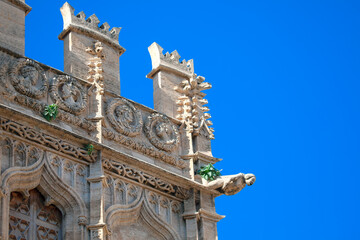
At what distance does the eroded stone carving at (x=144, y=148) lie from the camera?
23438 mm

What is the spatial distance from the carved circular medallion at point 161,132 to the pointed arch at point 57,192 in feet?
8.59

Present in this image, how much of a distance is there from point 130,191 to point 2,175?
2965mm

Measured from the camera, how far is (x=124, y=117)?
2395 cm

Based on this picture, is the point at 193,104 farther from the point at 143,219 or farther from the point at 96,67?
the point at 143,219

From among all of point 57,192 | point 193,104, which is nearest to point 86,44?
point 193,104

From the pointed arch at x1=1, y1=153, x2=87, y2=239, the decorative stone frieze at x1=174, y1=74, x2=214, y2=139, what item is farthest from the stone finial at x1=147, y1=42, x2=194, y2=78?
the pointed arch at x1=1, y1=153, x2=87, y2=239

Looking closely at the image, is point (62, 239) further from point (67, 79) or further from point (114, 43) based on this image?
point (114, 43)

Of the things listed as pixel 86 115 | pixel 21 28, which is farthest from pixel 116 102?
pixel 21 28

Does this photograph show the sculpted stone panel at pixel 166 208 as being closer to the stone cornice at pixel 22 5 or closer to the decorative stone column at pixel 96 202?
the decorative stone column at pixel 96 202

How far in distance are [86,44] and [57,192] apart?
3565mm

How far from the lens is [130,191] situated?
23.3 meters

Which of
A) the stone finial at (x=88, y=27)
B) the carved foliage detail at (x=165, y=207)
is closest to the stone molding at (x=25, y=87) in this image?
the stone finial at (x=88, y=27)

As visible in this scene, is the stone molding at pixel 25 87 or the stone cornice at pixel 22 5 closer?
the stone molding at pixel 25 87

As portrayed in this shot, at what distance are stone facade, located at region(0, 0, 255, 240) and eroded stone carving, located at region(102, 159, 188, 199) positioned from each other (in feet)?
0.06
